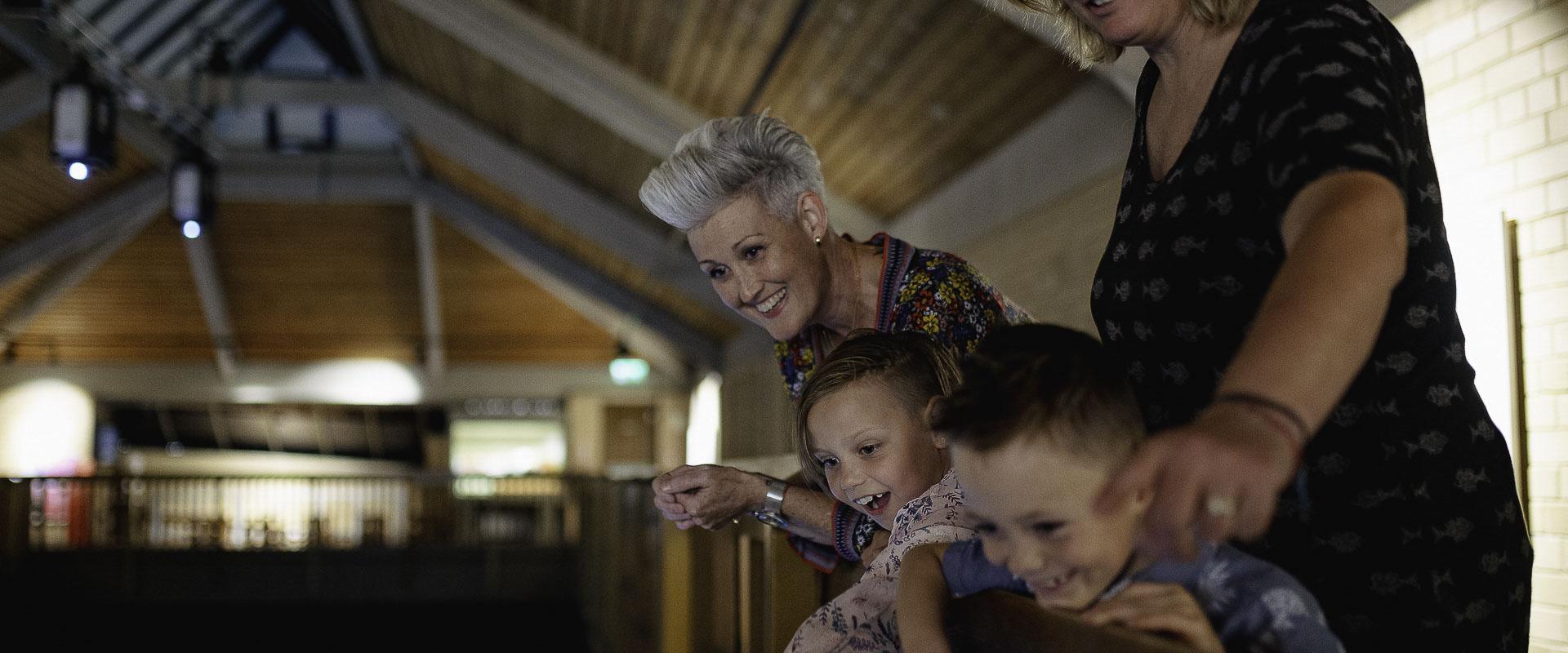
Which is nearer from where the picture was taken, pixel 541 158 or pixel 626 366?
pixel 541 158

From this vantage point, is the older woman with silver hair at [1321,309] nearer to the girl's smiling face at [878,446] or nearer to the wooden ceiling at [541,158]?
the girl's smiling face at [878,446]

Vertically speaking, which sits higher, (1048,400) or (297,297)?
(297,297)

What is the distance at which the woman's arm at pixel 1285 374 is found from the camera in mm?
685

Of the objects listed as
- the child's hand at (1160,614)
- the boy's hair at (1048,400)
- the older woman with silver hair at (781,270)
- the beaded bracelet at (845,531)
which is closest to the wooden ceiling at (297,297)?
the older woman with silver hair at (781,270)

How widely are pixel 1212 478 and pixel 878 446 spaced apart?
95cm

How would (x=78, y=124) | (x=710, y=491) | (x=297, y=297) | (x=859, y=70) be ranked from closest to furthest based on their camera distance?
1. (x=710, y=491)
2. (x=859, y=70)
3. (x=78, y=124)
4. (x=297, y=297)

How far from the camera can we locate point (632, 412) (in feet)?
65.5

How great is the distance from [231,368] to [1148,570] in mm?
19232

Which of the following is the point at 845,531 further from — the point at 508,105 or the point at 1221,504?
the point at 508,105

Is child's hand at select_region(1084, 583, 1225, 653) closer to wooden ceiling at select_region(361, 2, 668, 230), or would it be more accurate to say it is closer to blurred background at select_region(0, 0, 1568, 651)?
blurred background at select_region(0, 0, 1568, 651)

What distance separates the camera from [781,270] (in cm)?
194

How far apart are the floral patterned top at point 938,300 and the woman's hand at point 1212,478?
1.01 meters

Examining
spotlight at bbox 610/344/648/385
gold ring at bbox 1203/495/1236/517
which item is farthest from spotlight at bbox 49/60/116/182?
spotlight at bbox 610/344/648/385

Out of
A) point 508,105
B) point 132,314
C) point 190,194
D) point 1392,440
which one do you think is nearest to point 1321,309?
point 1392,440
